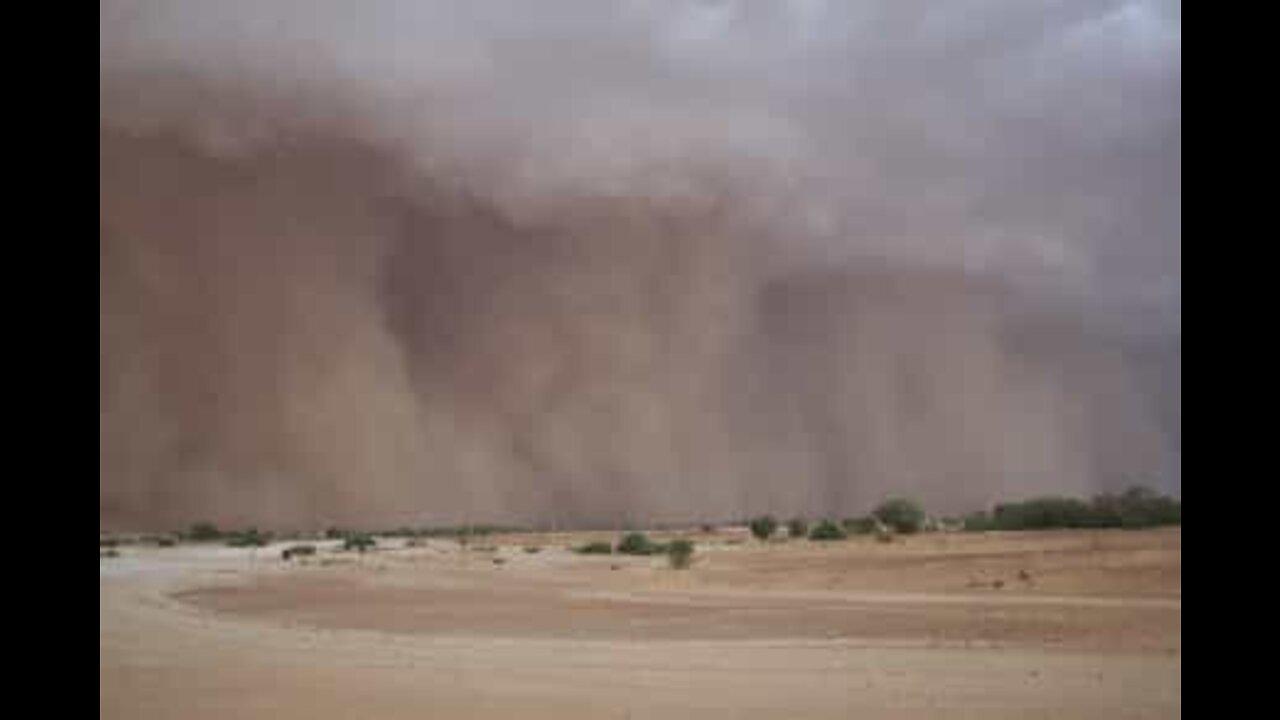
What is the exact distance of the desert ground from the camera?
21.8ft

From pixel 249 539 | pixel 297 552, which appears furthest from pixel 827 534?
pixel 249 539

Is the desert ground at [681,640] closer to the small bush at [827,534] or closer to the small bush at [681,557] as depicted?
the small bush at [681,557]

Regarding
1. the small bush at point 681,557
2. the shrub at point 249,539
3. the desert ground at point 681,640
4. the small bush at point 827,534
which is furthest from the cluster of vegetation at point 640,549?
the shrub at point 249,539

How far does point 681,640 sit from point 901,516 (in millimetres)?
23561

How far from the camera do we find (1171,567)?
14297 mm

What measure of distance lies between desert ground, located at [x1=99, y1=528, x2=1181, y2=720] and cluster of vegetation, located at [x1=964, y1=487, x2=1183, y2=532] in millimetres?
7228

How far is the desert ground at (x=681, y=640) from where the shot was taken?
21.8ft

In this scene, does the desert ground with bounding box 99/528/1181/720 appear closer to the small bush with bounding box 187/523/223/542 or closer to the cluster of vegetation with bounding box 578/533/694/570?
the cluster of vegetation with bounding box 578/533/694/570

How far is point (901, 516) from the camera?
3244 centimetres

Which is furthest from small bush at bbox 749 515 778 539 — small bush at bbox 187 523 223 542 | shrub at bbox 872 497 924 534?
small bush at bbox 187 523 223 542

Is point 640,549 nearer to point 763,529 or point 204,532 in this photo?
point 763,529
